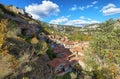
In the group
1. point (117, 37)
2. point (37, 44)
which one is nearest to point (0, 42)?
point (37, 44)

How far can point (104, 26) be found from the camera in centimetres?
6019

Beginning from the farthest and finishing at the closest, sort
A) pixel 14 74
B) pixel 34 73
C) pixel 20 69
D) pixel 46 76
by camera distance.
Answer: pixel 46 76 < pixel 34 73 < pixel 20 69 < pixel 14 74

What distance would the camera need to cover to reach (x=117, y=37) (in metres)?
50.8

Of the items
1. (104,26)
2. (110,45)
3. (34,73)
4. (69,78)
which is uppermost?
(104,26)

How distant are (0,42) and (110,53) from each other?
1318 inches

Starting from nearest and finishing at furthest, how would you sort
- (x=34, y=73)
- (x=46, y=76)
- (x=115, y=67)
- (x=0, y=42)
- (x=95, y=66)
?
(x=0, y=42), (x=34, y=73), (x=46, y=76), (x=115, y=67), (x=95, y=66)

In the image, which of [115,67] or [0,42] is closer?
[0,42]

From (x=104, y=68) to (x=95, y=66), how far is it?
8.52 feet

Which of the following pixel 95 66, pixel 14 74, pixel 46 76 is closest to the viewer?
pixel 14 74

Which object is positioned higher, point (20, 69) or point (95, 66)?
point (20, 69)

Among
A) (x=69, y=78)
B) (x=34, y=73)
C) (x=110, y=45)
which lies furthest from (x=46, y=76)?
(x=110, y=45)

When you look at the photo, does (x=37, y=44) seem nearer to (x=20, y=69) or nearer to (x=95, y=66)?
(x=95, y=66)

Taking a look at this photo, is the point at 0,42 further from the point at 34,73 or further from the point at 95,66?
the point at 95,66

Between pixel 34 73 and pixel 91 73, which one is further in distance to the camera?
pixel 91 73
